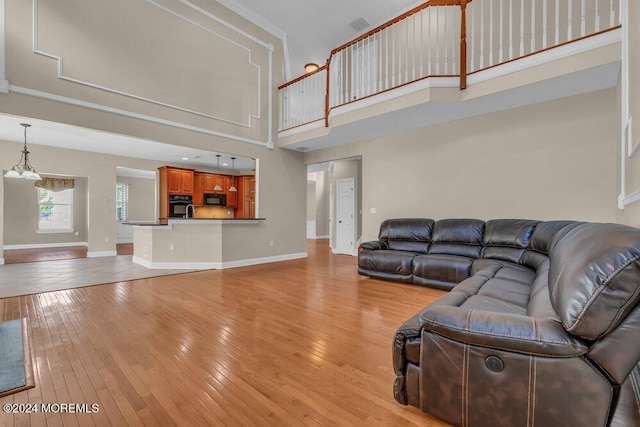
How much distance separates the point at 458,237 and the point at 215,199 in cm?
733

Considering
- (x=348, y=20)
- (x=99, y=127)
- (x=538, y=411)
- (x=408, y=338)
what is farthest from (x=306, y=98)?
(x=538, y=411)

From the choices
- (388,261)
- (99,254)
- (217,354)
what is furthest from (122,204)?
(217,354)

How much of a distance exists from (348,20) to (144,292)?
256 inches

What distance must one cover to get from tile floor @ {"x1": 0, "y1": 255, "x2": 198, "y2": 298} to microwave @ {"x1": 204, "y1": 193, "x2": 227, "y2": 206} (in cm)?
304

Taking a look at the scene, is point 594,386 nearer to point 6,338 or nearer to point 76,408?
point 76,408

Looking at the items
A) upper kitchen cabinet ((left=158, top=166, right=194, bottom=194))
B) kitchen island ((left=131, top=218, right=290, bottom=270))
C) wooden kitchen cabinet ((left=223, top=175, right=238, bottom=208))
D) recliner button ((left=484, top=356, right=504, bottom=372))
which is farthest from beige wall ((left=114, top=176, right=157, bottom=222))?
recliner button ((left=484, top=356, right=504, bottom=372))

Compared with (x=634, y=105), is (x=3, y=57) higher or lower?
higher

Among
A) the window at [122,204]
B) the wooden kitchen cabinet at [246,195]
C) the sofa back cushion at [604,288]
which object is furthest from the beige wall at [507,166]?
the window at [122,204]

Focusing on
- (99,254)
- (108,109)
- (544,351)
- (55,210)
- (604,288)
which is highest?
(108,109)

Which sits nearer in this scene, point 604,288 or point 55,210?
point 604,288

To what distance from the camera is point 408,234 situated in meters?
4.74

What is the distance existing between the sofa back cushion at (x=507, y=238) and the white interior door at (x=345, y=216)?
A: 13.2ft

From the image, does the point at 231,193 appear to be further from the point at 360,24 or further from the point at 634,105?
the point at 634,105

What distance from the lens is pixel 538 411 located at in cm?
114
